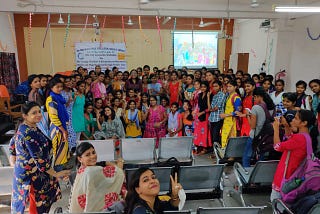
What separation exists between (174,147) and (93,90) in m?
2.64

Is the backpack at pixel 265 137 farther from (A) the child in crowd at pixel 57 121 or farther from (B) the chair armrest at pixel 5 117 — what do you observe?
(B) the chair armrest at pixel 5 117

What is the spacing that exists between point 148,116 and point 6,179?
93.3 inches

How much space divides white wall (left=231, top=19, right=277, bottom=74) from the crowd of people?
2.57m

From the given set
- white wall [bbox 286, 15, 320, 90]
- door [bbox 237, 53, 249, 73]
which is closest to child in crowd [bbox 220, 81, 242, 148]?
white wall [bbox 286, 15, 320, 90]

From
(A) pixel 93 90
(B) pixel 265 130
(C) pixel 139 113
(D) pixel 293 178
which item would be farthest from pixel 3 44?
(D) pixel 293 178

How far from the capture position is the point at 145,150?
3303 mm

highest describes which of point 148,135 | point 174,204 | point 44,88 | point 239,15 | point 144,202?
point 239,15

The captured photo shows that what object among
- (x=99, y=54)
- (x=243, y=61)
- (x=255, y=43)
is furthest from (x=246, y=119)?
(x=99, y=54)

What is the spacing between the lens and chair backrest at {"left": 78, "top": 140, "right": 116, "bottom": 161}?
3166 millimetres

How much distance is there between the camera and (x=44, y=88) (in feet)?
Answer: 13.5

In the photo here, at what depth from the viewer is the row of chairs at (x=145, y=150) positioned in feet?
10.5

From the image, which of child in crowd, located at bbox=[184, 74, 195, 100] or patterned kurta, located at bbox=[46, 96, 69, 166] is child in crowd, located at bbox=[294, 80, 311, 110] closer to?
child in crowd, located at bbox=[184, 74, 195, 100]

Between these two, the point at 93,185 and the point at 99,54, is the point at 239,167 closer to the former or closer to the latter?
the point at 93,185

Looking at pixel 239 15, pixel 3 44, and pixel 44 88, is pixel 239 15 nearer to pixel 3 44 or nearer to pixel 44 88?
pixel 44 88
